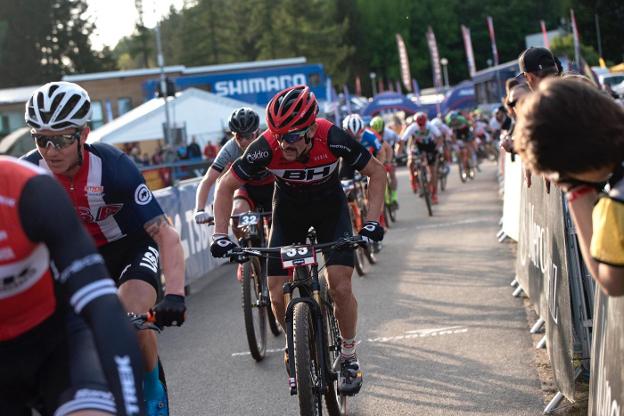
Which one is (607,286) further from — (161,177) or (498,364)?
(161,177)

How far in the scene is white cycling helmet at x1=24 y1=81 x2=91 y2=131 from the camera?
4617 mm

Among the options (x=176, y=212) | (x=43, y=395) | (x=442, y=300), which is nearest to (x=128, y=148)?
(x=176, y=212)

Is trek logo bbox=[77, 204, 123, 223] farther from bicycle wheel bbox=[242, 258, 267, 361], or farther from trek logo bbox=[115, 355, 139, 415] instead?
bicycle wheel bbox=[242, 258, 267, 361]

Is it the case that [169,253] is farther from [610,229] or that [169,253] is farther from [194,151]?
[194,151]

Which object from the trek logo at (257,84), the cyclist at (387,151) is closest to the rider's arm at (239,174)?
the cyclist at (387,151)

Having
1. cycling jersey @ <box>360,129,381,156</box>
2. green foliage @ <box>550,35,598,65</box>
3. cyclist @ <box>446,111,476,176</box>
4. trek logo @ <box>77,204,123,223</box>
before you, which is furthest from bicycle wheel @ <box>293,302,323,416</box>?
green foliage @ <box>550,35,598,65</box>

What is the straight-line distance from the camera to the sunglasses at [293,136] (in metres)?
6.34

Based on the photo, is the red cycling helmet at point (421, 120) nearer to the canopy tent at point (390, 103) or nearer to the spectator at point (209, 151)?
the spectator at point (209, 151)

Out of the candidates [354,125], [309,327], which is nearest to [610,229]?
[309,327]

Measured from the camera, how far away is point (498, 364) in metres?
7.79

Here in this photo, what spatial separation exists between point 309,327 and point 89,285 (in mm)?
2998

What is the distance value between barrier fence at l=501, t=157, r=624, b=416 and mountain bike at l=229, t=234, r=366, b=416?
1.25 m

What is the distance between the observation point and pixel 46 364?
11.5ft

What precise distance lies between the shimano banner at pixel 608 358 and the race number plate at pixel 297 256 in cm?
193
